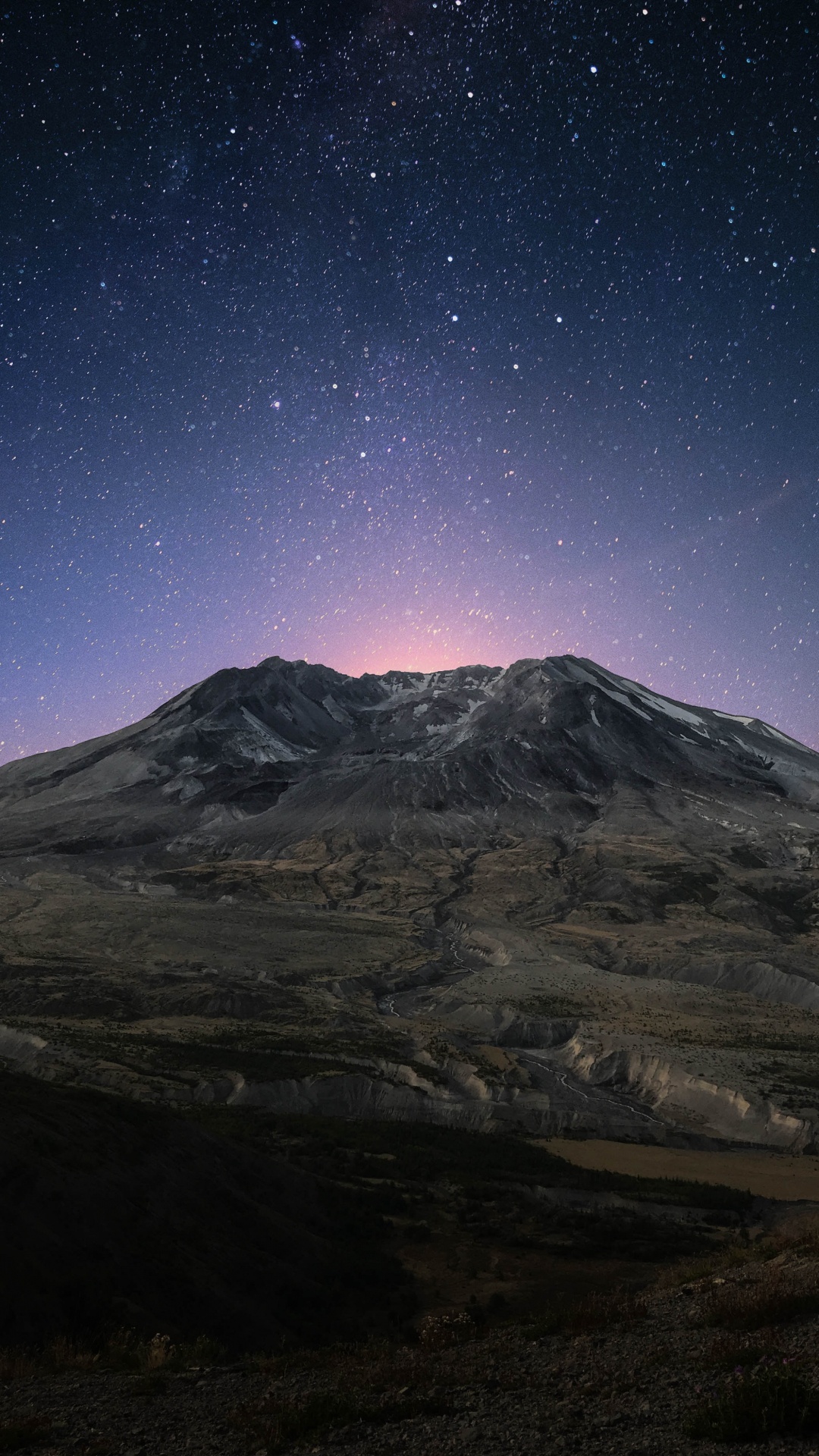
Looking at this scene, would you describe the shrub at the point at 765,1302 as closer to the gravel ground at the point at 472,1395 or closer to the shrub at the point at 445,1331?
the gravel ground at the point at 472,1395

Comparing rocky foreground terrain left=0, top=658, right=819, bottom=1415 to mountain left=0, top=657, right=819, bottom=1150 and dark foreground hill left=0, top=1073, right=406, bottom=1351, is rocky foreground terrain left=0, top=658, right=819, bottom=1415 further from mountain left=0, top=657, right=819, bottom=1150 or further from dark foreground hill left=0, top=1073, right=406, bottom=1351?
mountain left=0, top=657, right=819, bottom=1150

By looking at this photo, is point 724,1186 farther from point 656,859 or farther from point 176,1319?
point 656,859

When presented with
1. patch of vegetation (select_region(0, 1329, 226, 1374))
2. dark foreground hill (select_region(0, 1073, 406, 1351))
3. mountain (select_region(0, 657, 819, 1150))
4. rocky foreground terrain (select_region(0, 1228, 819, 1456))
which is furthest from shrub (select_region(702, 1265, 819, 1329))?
mountain (select_region(0, 657, 819, 1150))

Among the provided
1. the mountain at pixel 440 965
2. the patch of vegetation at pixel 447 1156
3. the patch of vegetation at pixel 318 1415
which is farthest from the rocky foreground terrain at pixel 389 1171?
the mountain at pixel 440 965

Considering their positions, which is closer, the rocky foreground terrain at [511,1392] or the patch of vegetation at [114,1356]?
the rocky foreground terrain at [511,1392]

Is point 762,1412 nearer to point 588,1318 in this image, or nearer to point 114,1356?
point 588,1318

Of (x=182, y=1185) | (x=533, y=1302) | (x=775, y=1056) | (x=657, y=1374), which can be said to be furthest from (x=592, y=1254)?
(x=775, y=1056)
